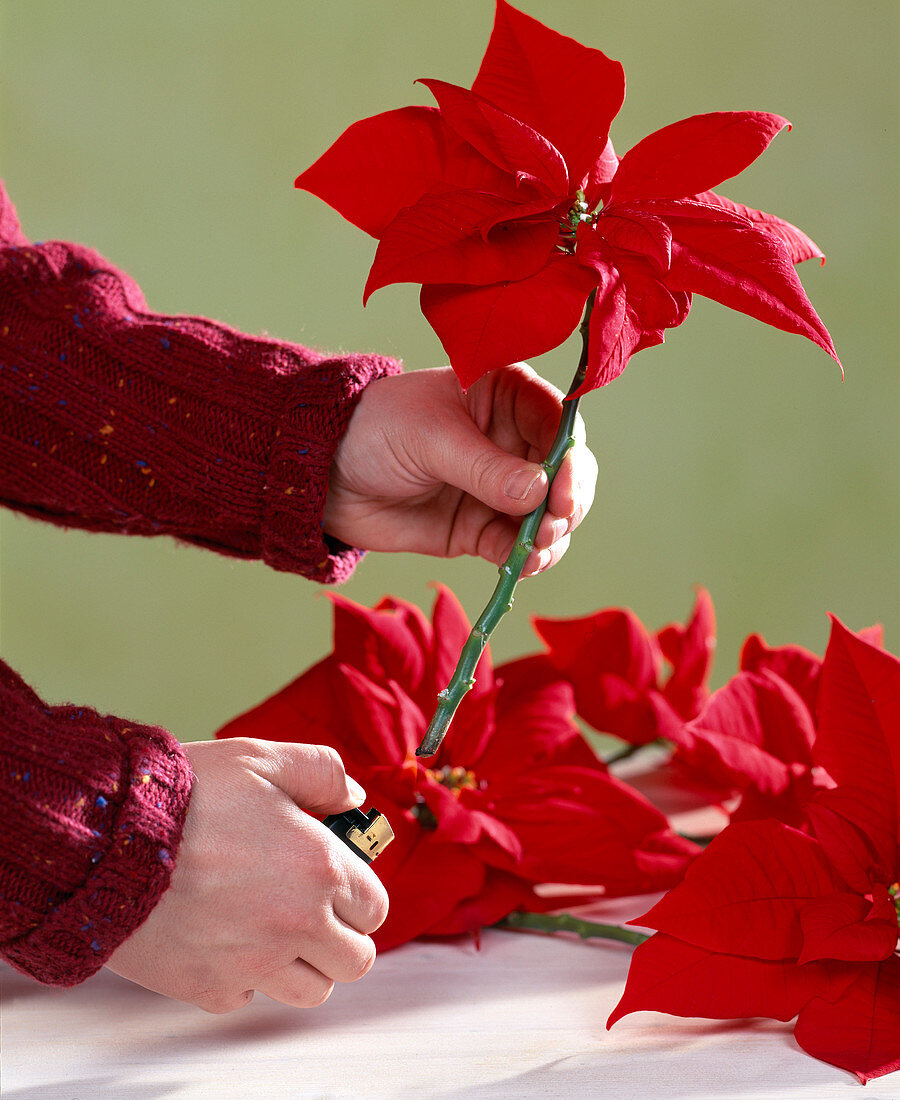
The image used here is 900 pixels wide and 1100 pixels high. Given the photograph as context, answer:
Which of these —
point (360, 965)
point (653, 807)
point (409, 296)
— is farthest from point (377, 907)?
point (409, 296)

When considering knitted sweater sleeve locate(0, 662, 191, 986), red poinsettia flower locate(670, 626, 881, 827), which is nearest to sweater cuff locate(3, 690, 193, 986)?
knitted sweater sleeve locate(0, 662, 191, 986)

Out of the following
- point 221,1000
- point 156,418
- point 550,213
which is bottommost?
point 221,1000

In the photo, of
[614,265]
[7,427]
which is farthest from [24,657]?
[614,265]

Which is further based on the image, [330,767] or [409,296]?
[409,296]

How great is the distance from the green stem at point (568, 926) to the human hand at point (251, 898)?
0.10 meters

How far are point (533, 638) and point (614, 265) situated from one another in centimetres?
90

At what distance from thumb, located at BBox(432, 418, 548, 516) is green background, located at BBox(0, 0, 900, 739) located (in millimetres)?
649

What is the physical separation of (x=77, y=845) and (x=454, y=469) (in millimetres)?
193

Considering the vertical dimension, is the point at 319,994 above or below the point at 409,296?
below

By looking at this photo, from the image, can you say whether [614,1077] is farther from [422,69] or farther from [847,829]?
[422,69]

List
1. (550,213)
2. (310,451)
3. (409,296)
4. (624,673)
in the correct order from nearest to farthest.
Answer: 1. (550,213)
2. (310,451)
3. (624,673)
4. (409,296)

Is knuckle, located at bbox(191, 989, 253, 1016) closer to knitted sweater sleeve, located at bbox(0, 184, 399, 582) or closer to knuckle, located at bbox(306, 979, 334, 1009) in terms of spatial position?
knuckle, located at bbox(306, 979, 334, 1009)

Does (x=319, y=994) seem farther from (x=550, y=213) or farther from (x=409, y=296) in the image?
(x=409, y=296)

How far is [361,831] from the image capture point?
392 millimetres
